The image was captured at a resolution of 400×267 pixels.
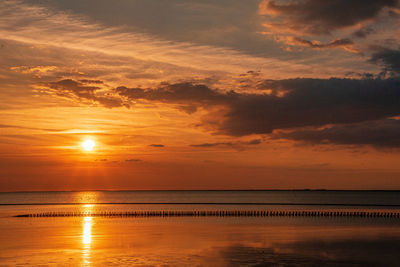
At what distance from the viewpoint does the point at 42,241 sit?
192 feet

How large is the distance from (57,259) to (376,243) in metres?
35.9

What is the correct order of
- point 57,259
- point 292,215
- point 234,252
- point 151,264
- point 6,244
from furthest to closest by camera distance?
1. point 292,215
2. point 6,244
3. point 234,252
4. point 57,259
5. point 151,264

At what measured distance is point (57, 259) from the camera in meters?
44.1

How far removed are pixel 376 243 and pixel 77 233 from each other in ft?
131

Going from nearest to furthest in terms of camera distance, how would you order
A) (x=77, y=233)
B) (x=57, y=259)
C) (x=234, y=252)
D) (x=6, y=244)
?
(x=57, y=259) < (x=234, y=252) < (x=6, y=244) < (x=77, y=233)

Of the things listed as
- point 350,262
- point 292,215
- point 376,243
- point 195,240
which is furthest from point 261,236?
point 292,215

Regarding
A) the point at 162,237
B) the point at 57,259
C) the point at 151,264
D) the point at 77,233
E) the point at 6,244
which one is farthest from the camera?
the point at 77,233

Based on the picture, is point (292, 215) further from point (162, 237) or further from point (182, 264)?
point (182, 264)

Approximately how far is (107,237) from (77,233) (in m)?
8.09

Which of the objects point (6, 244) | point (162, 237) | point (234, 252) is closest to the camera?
point (234, 252)

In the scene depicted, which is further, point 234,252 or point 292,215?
point 292,215

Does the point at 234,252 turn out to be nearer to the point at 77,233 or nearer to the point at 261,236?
the point at 261,236

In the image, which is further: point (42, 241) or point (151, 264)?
point (42, 241)

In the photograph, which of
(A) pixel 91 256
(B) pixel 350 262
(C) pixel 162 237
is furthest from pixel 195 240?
(B) pixel 350 262
